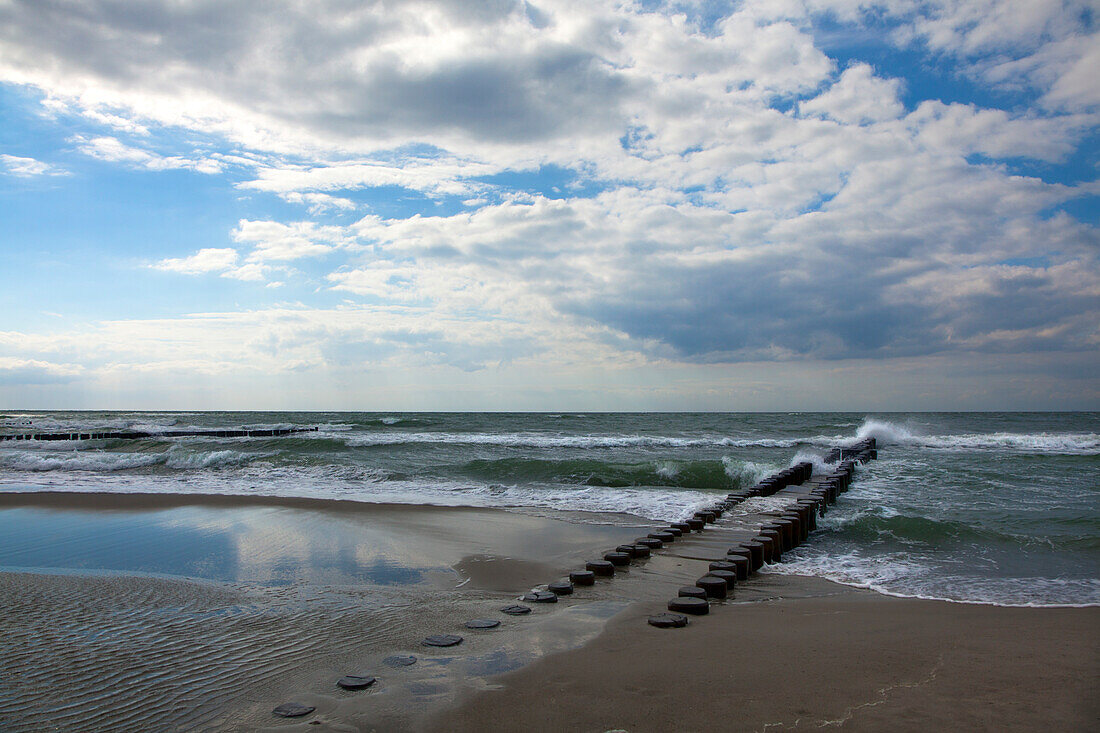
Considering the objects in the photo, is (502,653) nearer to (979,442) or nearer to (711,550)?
(711,550)

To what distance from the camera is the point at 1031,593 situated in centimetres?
636

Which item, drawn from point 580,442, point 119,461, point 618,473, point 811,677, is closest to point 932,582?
point 811,677

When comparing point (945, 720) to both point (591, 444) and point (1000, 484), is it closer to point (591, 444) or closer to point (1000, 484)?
point (1000, 484)

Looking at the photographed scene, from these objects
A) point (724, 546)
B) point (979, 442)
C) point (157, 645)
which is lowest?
point (979, 442)

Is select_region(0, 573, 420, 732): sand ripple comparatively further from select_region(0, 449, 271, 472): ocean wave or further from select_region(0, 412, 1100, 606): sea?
select_region(0, 449, 271, 472): ocean wave

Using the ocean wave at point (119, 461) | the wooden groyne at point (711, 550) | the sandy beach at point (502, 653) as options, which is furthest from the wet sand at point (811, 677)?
the ocean wave at point (119, 461)

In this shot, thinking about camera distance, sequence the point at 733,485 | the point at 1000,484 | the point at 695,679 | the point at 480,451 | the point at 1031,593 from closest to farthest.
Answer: the point at 695,679
the point at 1031,593
the point at 1000,484
the point at 733,485
the point at 480,451

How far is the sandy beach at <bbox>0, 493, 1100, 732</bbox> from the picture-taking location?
3.33m

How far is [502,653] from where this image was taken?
4.24 metres

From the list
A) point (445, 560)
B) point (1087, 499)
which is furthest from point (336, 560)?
point (1087, 499)

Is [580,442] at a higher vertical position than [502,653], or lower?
lower

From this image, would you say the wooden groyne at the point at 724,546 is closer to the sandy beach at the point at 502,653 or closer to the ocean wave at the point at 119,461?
the sandy beach at the point at 502,653

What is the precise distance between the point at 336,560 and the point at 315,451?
20460mm

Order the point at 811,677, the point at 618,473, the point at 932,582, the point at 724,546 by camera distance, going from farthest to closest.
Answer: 1. the point at 618,473
2. the point at 724,546
3. the point at 932,582
4. the point at 811,677
